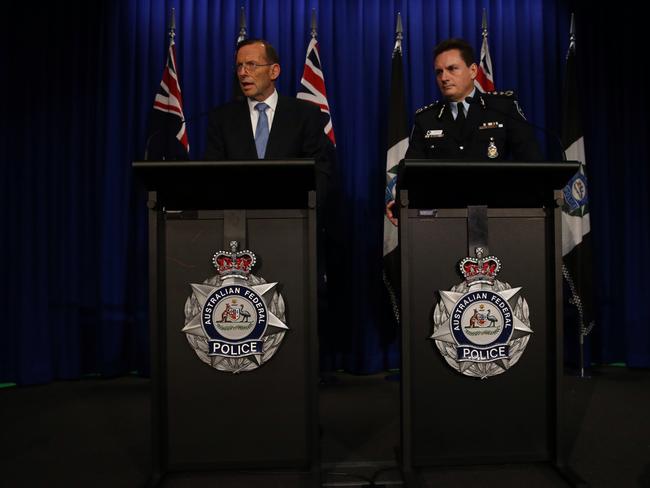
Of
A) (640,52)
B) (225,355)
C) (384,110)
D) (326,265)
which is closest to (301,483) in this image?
(225,355)

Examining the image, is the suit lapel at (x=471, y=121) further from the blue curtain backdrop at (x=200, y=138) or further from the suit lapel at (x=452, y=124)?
the blue curtain backdrop at (x=200, y=138)

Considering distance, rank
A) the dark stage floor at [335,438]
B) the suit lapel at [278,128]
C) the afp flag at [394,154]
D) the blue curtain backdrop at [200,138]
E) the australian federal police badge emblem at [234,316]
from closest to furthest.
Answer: the australian federal police badge emblem at [234,316] < the dark stage floor at [335,438] < the suit lapel at [278,128] < the afp flag at [394,154] < the blue curtain backdrop at [200,138]

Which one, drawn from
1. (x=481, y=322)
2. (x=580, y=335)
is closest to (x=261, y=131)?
(x=481, y=322)

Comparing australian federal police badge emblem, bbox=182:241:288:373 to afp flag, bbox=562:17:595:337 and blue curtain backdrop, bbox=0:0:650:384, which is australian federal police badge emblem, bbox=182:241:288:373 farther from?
afp flag, bbox=562:17:595:337

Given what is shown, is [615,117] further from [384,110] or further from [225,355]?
[225,355]

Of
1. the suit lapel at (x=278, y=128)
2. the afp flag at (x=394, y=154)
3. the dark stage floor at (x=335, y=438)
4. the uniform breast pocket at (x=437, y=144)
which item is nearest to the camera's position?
the dark stage floor at (x=335, y=438)

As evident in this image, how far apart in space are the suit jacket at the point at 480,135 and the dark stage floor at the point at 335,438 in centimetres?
117

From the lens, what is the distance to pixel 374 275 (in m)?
3.78

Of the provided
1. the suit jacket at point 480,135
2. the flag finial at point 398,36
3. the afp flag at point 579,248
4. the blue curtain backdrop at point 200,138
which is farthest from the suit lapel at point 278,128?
the afp flag at point 579,248

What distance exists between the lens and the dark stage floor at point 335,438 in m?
1.86

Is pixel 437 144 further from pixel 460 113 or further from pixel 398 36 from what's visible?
pixel 398 36

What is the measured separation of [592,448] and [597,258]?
2.00m

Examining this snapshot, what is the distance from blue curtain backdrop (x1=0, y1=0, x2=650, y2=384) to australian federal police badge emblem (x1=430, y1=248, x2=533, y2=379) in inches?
72.7

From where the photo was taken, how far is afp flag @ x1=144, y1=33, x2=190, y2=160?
3.55 m
